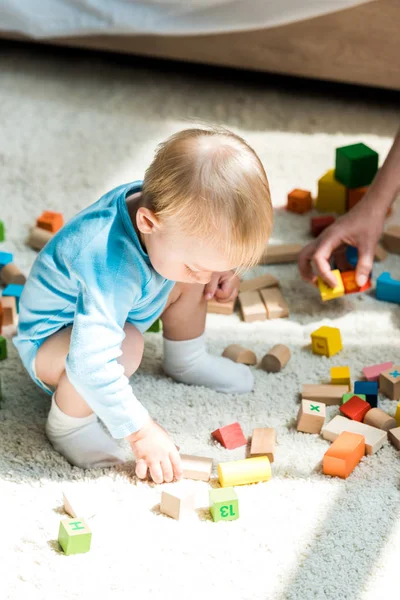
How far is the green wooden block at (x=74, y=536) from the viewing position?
3.37ft

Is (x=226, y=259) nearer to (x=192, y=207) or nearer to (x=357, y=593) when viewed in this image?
(x=192, y=207)

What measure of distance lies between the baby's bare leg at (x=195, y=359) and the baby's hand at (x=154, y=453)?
0.71ft

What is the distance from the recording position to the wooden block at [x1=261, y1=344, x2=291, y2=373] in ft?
4.51

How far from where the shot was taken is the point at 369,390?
1293 mm

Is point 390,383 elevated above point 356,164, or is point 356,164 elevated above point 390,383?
point 356,164

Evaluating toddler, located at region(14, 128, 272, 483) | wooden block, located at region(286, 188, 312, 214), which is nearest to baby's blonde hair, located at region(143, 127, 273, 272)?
toddler, located at region(14, 128, 272, 483)

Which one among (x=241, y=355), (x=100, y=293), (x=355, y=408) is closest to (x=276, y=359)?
(x=241, y=355)

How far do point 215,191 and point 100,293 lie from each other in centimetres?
21

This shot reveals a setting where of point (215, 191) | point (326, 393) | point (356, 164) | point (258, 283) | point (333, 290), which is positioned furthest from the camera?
point (356, 164)

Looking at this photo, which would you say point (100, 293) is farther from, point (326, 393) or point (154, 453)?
point (326, 393)

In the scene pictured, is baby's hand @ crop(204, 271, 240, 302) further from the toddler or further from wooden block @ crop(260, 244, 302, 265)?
wooden block @ crop(260, 244, 302, 265)

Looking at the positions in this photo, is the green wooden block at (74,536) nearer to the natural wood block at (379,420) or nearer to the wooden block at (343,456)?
the wooden block at (343,456)

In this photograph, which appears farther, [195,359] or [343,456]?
[195,359]

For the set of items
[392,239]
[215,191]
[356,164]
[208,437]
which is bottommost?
[208,437]
